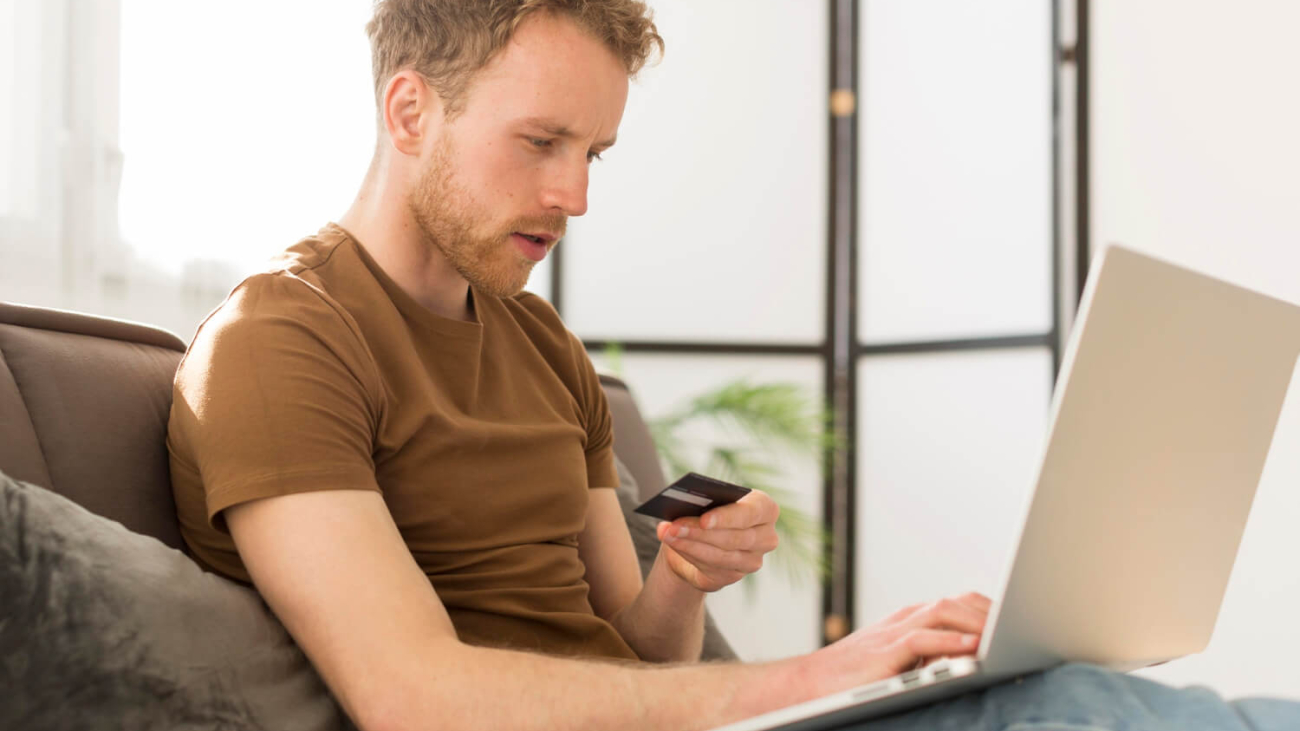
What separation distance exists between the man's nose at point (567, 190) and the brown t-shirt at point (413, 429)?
16 centimetres

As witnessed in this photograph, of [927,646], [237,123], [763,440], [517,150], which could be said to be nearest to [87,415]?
[517,150]

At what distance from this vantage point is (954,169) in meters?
3.12

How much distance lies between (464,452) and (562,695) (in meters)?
0.35

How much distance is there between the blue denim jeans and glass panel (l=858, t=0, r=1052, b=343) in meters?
2.21

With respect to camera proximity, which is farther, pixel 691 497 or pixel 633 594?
pixel 633 594

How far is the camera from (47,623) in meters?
0.75

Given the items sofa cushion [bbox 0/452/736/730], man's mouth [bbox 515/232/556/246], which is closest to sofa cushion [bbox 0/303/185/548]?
sofa cushion [bbox 0/452/736/730]

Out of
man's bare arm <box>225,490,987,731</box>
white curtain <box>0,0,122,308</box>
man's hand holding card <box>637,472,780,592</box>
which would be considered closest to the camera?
man's bare arm <box>225,490,987,731</box>

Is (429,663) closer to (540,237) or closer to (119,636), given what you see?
(119,636)

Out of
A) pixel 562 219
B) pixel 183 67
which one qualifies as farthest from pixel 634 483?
pixel 183 67

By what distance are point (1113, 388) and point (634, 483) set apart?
3.15 feet

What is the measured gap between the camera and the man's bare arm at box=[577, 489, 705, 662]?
4.26ft

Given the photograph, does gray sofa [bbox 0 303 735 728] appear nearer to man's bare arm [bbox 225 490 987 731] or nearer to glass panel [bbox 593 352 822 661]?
man's bare arm [bbox 225 490 987 731]

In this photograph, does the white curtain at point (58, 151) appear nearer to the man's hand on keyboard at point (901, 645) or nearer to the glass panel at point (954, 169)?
the man's hand on keyboard at point (901, 645)
